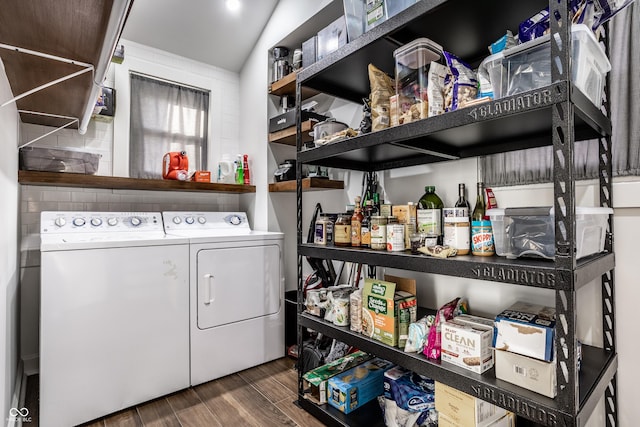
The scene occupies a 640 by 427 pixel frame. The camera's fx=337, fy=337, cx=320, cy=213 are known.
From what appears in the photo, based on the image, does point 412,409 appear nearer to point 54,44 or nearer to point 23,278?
point 54,44

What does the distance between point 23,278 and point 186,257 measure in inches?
47.0

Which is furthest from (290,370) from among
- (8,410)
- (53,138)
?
(53,138)

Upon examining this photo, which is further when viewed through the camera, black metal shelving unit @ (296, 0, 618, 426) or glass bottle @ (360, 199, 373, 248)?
glass bottle @ (360, 199, 373, 248)

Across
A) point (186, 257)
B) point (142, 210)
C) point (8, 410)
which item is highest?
point (142, 210)

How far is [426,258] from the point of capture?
4.24ft

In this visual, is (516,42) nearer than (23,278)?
Yes

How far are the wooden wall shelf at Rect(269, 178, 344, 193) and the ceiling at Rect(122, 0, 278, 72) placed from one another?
1.35 meters

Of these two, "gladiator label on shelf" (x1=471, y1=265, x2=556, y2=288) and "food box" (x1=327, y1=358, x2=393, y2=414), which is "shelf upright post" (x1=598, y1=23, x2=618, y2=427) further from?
"food box" (x1=327, y1=358, x2=393, y2=414)

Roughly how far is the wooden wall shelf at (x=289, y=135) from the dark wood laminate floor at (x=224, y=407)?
5.77ft

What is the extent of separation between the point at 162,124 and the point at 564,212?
2960mm

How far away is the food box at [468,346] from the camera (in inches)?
47.1

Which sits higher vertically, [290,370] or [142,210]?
[142,210]

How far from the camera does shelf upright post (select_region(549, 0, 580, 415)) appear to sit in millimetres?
919

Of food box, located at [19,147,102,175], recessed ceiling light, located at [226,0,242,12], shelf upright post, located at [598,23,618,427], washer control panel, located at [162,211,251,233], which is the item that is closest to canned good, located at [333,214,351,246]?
shelf upright post, located at [598,23,618,427]
